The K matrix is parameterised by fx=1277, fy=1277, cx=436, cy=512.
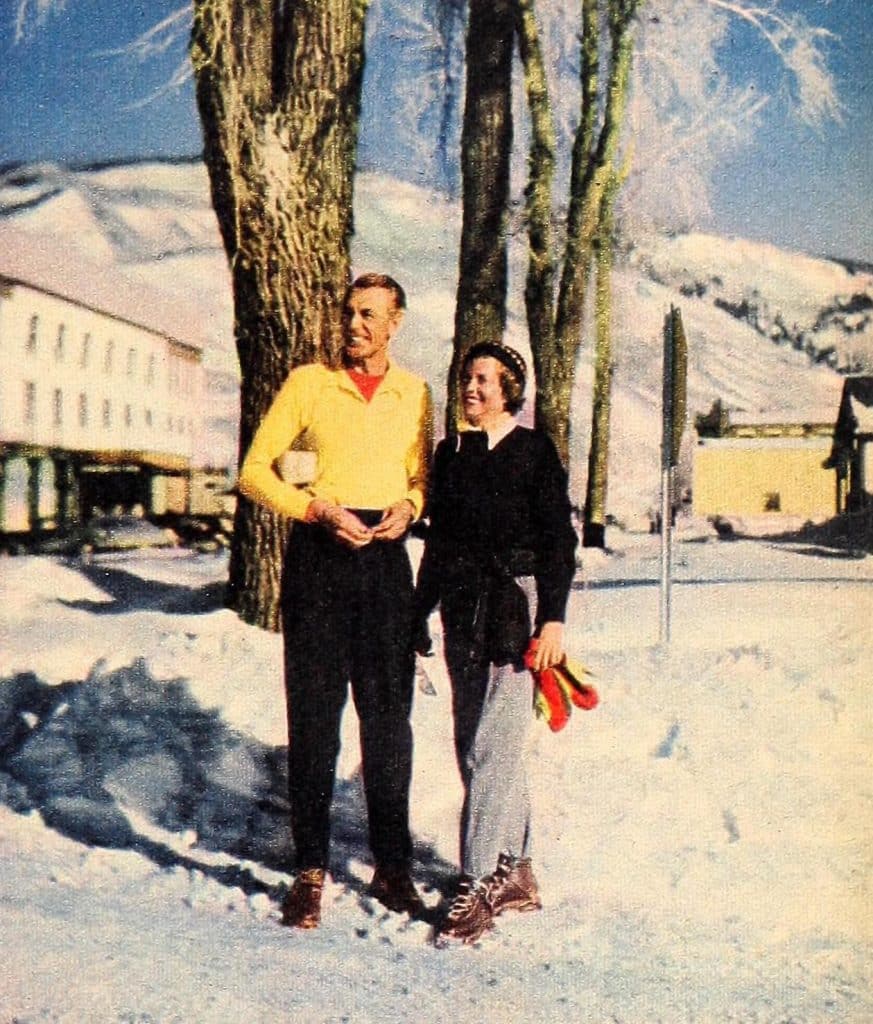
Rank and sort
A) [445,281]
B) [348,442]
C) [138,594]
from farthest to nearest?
1. [138,594]
2. [445,281]
3. [348,442]

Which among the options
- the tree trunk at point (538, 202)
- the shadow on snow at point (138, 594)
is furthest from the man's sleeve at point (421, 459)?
the shadow on snow at point (138, 594)

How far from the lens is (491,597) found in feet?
8.70

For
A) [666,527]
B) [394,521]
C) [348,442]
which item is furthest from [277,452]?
[666,527]

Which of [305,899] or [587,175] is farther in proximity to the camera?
[587,175]

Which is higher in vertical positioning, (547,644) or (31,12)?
(31,12)

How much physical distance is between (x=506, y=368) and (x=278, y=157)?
0.84m

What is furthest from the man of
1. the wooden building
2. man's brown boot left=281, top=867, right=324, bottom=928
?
the wooden building

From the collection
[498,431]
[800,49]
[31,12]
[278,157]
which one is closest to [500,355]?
[498,431]

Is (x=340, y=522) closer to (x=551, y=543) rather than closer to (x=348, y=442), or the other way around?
(x=348, y=442)

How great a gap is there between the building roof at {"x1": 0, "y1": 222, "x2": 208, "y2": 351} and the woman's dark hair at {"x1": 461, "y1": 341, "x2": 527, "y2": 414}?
763 mm

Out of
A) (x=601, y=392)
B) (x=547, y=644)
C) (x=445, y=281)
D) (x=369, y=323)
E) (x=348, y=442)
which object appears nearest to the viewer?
(x=547, y=644)

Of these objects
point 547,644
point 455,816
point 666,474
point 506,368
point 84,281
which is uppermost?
point 84,281

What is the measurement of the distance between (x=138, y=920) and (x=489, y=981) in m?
0.78

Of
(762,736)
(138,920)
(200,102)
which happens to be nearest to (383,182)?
(200,102)
